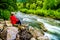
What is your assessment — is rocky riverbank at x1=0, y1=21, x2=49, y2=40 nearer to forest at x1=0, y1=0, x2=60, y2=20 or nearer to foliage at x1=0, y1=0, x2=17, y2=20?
foliage at x1=0, y1=0, x2=17, y2=20

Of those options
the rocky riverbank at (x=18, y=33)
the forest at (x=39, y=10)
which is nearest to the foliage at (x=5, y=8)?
the forest at (x=39, y=10)

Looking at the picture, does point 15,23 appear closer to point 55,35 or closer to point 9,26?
point 9,26

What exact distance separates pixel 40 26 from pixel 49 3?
2525 centimetres

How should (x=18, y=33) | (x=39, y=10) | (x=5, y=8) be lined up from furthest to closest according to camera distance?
(x=39, y=10), (x=5, y=8), (x=18, y=33)

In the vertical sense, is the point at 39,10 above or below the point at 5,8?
below

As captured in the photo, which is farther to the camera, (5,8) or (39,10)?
(39,10)

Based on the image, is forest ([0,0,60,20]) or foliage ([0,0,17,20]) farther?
forest ([0,0,60,20])

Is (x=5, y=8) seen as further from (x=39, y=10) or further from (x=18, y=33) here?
(x=39, y=10)

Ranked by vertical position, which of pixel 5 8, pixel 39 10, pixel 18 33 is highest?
pixel 18 33

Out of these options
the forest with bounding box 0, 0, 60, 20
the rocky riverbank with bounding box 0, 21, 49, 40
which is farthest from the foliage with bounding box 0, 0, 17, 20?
the rocky riverbank with bounding box 0, 21, 49, 40

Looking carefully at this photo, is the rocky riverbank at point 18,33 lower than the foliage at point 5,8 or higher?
higher

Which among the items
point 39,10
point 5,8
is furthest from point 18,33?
point 39,10

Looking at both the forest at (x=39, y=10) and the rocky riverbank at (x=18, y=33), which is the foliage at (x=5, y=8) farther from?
the rocky riverbank at (x=18, y=33)

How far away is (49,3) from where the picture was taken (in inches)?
1836
